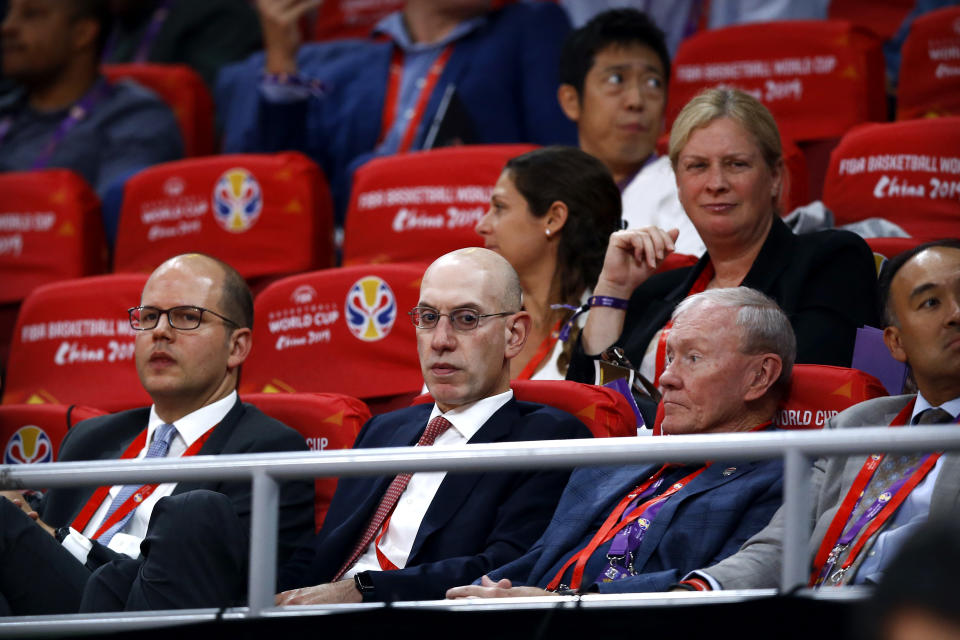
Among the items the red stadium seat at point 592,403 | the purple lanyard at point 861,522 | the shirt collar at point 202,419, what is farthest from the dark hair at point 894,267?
the shirt collar at point 202,419

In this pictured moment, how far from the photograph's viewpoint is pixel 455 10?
15.7 ft

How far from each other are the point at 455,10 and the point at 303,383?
1815 mm

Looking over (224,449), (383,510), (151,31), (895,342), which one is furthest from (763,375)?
(151,31)

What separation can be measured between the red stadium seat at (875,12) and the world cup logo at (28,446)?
3213 mm

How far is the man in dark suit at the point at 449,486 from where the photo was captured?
2.42m

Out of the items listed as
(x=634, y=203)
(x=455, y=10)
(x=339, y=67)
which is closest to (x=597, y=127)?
(x=634, y=203)

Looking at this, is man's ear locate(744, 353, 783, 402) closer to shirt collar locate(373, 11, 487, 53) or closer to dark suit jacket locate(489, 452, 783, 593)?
dark suit jacket locate(489, 452, 783, 593)

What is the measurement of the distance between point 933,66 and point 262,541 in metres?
2.94

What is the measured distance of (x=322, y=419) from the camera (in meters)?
2.99

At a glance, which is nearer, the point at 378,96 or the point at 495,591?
the point at 495,591

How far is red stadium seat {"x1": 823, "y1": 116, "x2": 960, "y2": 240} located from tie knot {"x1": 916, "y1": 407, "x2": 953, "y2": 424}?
1.23m

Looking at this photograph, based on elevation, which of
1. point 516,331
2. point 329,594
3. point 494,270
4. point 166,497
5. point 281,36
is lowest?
point 329,594

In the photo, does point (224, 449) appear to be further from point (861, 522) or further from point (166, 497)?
point (861, 522)

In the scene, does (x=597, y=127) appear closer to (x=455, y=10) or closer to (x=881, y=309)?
(x=455, y=10)
